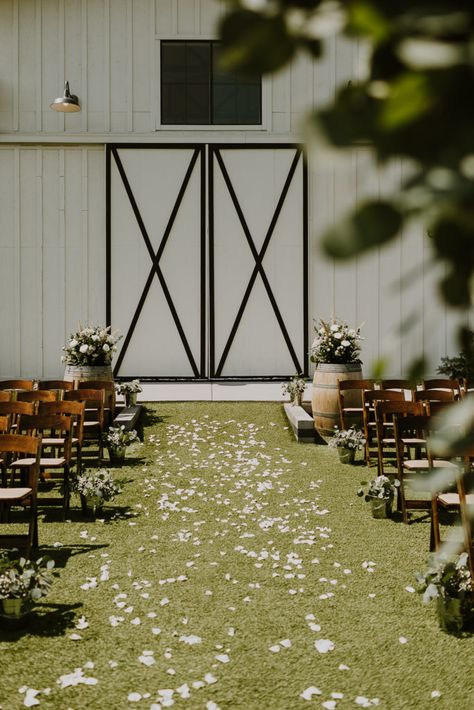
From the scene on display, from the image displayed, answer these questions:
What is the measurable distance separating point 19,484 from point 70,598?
121 inches

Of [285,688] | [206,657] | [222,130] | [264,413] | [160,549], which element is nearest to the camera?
[285,688]

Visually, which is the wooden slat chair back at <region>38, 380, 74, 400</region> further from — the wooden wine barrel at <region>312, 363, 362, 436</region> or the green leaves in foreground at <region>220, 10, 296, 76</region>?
the green leaves in foreground at <region>220, 10, 296, 76</region>

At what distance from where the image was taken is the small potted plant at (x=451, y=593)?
3.84 meters

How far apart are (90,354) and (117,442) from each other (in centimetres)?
201

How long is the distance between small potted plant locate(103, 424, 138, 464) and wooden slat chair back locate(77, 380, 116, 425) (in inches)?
31.2

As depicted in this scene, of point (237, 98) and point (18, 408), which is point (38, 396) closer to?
point (18, 408)

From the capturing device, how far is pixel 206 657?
11.9 ft

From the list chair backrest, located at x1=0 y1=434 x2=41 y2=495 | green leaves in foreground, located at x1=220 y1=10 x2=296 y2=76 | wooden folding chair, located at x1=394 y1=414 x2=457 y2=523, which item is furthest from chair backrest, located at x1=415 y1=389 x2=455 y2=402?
green leaves in foreground, located at x1=220 y1=10 x2=296 y2=76

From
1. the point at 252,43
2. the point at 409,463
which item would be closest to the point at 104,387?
the point at 409,463

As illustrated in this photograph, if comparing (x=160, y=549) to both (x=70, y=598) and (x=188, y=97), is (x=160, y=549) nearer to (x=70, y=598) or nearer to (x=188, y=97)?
(x=70, y=598)

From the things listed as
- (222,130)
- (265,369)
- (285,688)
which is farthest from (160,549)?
(222,130)

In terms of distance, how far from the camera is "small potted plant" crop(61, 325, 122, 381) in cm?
970

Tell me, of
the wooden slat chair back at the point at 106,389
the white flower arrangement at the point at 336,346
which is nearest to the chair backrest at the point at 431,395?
the white flower arrangement at the point at 336,346

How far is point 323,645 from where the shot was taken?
A: 3.72 metres
